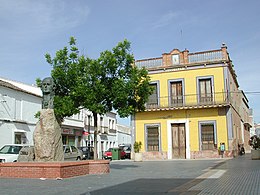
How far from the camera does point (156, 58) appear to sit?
31.1 meters

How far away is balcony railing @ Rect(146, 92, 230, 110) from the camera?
28.1 m

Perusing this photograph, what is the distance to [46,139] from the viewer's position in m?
13.1

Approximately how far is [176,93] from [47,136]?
731 inches

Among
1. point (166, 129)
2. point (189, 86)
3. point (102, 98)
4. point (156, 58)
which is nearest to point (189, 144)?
point (166, 129)

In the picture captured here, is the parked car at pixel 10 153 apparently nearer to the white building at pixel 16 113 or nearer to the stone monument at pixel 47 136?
the stone monument at pixel 47 136

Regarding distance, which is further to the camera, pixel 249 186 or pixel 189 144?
pixel 189 144

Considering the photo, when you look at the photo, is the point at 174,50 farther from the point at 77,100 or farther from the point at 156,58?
the point at 77,100

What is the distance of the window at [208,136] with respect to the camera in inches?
1114

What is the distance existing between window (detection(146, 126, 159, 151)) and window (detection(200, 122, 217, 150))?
13.2ft

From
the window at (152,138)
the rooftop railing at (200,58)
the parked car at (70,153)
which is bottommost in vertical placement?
the parked car at (70,153)

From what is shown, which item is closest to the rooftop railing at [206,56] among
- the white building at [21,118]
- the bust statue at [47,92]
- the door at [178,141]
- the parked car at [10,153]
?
the door at [178,141]

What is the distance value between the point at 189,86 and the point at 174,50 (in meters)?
3.62

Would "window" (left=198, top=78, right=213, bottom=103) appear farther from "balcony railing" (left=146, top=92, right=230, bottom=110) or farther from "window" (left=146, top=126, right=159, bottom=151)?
"window" (left=146, top=126, right=159, bottom=151)

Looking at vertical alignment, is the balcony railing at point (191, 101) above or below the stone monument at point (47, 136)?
above
